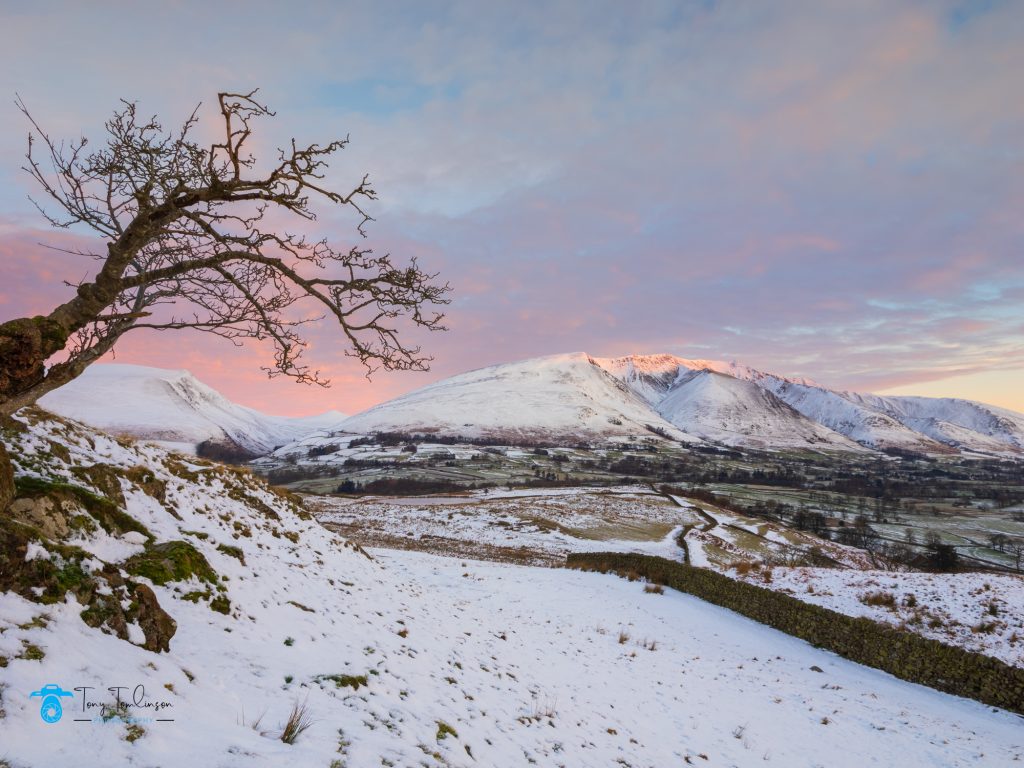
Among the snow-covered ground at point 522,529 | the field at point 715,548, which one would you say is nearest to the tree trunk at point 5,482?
the field at point 715,548

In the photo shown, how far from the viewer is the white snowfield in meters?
5.43

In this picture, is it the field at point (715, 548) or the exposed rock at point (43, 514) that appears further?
the field at point (715, 548)

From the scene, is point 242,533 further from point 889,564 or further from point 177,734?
point 889,564

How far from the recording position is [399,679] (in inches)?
358

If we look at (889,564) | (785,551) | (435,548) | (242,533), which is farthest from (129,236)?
(889,564)

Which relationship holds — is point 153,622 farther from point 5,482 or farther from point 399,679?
point 399,679

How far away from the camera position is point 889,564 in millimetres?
70000

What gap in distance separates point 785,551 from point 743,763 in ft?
217

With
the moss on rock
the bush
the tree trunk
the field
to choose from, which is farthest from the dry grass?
the field
